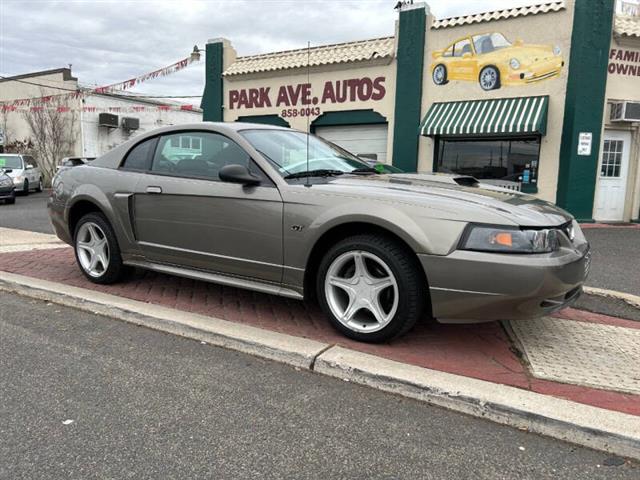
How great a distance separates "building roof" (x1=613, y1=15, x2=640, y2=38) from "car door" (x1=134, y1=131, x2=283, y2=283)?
1148 cm

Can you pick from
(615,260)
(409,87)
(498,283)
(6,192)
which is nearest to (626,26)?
(409,87)

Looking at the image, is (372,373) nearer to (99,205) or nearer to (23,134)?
(99,205)

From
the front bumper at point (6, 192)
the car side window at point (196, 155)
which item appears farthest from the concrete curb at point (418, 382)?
the front bumper at point (6, 192)

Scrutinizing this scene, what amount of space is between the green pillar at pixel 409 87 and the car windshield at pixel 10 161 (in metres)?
15.0

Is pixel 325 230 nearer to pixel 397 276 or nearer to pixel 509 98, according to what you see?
pixel 397 276

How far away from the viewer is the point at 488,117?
1271cm

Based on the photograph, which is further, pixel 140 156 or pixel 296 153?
pixel 140 156

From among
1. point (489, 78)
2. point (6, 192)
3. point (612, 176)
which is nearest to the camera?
point (612, 176)

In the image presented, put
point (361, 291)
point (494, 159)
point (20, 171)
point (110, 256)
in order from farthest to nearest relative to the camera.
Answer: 1. point (20, 171)
2. point (494, 159)
3. point (110, 256)
4. point (361, 291)

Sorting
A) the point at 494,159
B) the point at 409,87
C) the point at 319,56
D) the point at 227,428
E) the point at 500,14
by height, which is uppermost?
the point at 500,14

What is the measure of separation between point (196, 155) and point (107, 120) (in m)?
23.1

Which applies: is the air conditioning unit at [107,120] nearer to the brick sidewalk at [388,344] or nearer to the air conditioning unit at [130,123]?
the air conditioning unit at [130,123]

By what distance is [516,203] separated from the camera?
11.4 ft

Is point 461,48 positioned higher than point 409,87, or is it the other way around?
point 461,48
